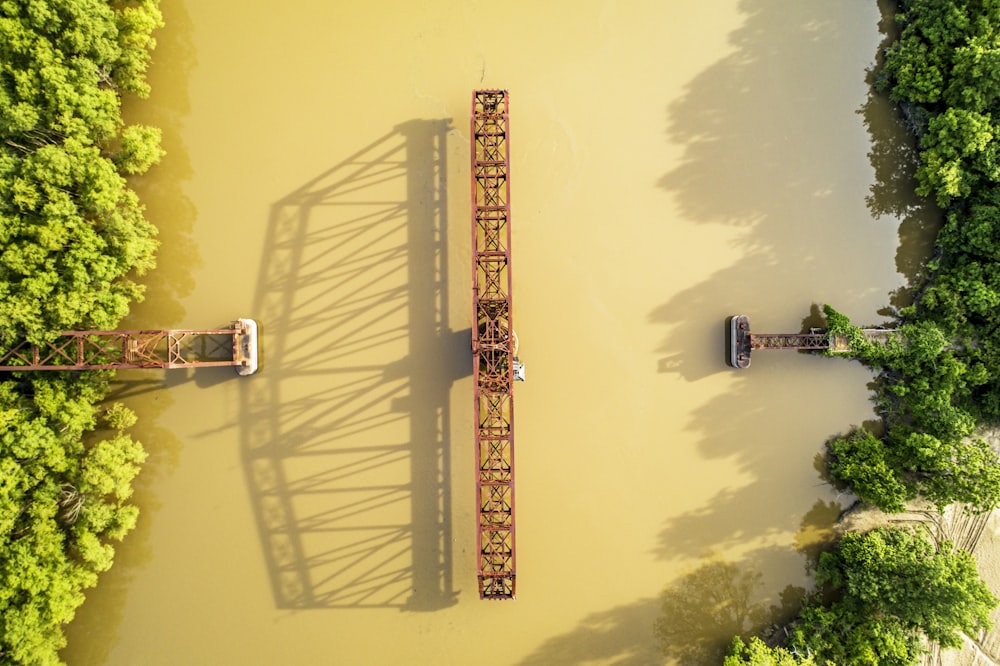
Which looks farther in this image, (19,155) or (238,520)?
(238,520)

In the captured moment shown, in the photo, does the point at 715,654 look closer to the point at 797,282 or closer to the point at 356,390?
the point at 797,282

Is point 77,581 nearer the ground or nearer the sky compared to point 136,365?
nearer the ground

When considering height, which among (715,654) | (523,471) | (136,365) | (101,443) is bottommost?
(715,654)

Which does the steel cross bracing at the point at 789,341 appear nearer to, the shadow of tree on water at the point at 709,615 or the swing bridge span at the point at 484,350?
the shadow of tree on water at the point at 709,615

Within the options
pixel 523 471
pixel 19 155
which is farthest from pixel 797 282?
pixel 19 155

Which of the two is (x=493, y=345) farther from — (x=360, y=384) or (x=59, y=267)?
(x=59, y=267)

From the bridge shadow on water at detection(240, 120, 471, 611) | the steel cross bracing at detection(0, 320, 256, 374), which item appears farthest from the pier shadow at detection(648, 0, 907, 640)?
the steel cross bracing at detection(0, 320, 256, 374)

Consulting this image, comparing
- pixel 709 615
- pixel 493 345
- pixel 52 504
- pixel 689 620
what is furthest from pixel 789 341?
pixel 52 504
